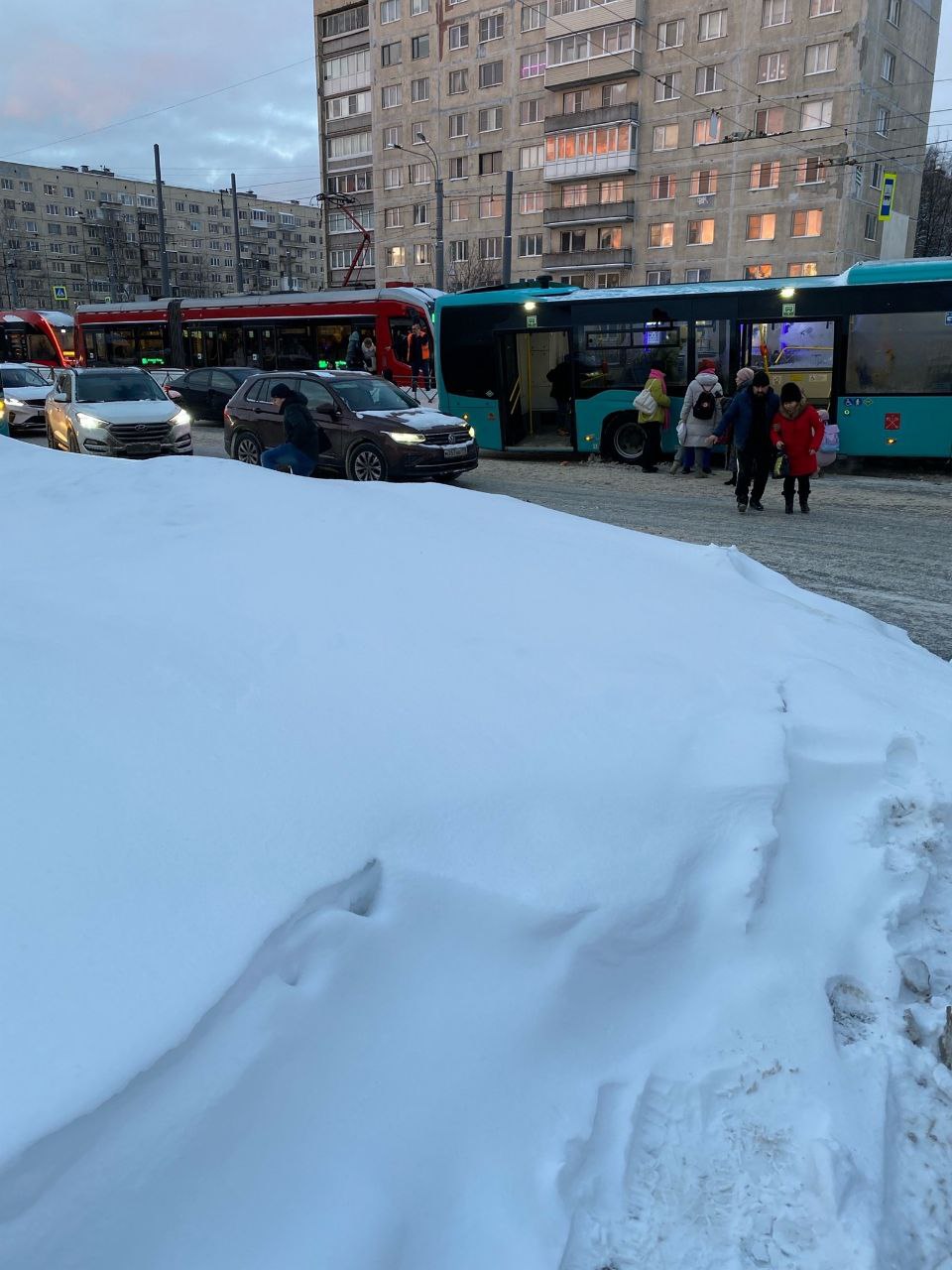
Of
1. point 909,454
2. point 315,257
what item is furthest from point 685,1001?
point 315,257

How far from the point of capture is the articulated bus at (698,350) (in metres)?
13.2

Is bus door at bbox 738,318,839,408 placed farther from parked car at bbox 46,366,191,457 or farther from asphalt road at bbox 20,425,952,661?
parked car at bbox 46,366,191,457

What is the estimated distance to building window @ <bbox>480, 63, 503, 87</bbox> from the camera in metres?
53.6

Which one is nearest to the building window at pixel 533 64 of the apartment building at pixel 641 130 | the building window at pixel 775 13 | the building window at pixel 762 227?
the apartment building at pixel 641 130

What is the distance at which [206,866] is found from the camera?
86.2 inches

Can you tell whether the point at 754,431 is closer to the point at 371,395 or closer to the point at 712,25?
the point at 371,395

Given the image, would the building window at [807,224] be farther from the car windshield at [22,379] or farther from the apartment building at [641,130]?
the car windshield at [22,379]

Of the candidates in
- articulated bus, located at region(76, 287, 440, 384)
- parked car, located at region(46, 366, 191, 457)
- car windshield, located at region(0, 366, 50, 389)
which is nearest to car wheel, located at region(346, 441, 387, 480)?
parked car, located at region(46, 366, 191, 457)

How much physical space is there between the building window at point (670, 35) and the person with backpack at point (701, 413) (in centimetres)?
4257

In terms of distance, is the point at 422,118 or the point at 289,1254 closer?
the point at 289,1254

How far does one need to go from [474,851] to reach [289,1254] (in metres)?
1.05

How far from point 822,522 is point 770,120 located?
1704 inches

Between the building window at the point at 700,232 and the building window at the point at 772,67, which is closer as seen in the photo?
the building window at the point at 772,67

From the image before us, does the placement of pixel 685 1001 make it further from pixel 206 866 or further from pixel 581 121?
pixel 581 121
